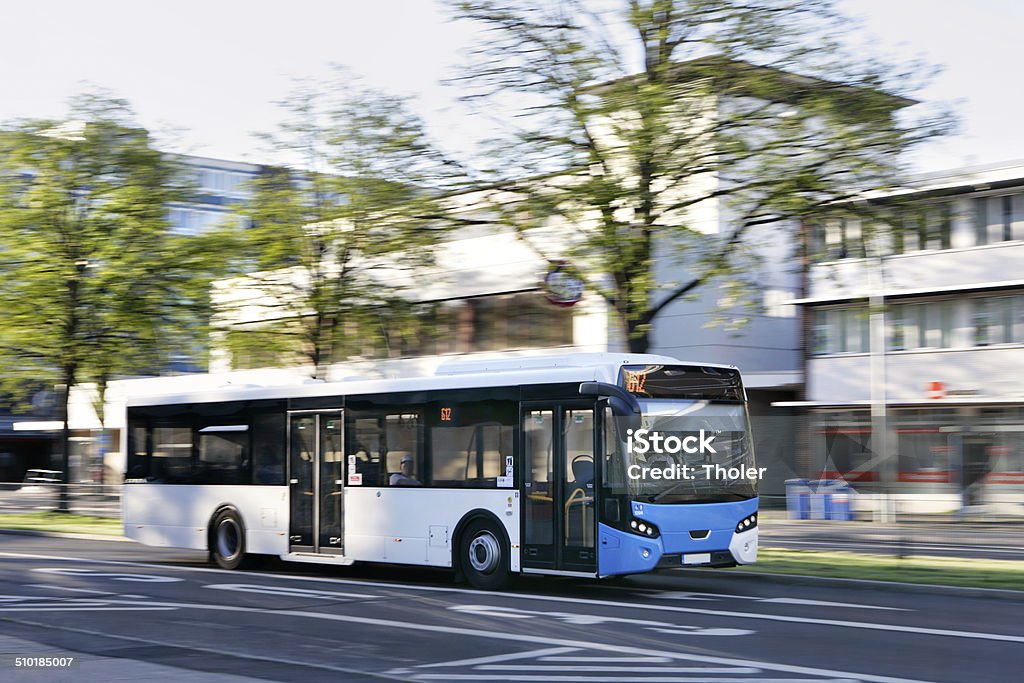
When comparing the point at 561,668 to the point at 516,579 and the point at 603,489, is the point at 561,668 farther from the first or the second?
the point at 516,579

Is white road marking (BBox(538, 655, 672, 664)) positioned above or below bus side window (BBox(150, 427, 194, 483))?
below

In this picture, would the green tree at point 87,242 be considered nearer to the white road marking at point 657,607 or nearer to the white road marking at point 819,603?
the white road marking at point 657,607

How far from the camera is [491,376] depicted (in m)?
17.7

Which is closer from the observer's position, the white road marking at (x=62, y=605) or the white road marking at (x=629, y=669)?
the white road marking at (x=629, y=669)

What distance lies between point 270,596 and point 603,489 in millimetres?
4314

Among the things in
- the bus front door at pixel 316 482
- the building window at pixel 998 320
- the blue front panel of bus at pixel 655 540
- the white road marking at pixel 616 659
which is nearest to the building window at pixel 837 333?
the building window at pixel 998 320

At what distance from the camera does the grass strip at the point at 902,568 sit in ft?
58.9

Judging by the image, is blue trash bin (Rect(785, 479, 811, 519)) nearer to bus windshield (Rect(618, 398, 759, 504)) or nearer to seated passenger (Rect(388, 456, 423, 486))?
bus windshield (Rect(618, 398, 759, 504))

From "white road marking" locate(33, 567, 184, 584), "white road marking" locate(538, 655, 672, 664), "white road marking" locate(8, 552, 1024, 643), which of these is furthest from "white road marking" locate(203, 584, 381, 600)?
"white road marking" locate(538, 655, 672, 664)

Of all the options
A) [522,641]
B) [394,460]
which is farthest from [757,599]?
[394,460]

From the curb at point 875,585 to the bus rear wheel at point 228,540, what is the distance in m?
7.23

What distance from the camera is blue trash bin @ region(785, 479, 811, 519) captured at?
26.7 m

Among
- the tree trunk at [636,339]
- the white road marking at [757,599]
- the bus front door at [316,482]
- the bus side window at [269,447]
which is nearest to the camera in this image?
the white road marking at [757,599]
